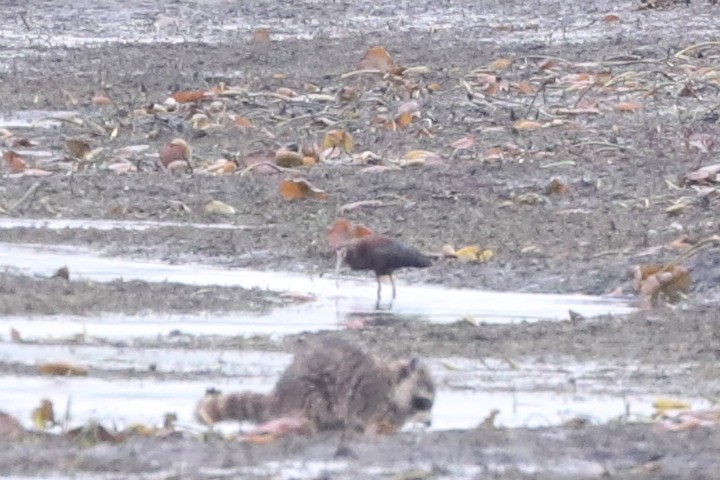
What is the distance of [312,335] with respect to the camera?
27.1 ft

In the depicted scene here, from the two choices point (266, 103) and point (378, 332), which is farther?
point (266, 103)

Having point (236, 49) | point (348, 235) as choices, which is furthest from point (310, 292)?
point (236, 49)

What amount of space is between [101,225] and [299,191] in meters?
1.13

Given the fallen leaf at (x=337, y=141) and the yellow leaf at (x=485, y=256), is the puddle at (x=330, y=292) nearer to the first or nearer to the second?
the yellow leaf at (x=485, y=256)

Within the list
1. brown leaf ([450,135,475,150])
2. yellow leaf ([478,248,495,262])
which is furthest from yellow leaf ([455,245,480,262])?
brown leaf ([450,135,475,150])

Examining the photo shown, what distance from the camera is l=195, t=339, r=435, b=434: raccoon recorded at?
6648mm

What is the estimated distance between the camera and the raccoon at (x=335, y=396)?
6648 millimetres

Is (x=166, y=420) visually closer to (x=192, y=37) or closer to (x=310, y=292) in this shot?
(x=310, y=292)

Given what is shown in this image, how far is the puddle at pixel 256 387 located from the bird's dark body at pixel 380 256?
56.7 inches

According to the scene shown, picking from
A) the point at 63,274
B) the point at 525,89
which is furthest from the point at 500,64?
the point at 63,274

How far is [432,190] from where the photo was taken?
12312 millimetres

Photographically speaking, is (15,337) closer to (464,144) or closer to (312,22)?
(464,144)

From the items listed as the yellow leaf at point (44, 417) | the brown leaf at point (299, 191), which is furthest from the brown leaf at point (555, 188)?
the yellow leaf at point (44, 417)

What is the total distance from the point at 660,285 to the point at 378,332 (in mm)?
1273
